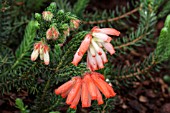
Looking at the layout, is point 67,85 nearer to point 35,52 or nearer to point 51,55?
point 35,52

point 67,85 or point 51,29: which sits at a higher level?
point 51,29

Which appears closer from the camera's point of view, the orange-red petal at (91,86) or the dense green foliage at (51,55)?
the orange-red petal at (91,86)

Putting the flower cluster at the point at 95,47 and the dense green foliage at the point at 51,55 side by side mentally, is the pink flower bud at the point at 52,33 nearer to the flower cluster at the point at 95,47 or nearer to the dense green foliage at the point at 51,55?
the dense green foliage at the point at 51,55

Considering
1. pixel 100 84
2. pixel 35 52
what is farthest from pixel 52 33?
pixel 100 84

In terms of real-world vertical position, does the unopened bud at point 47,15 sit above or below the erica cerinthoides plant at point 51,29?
above

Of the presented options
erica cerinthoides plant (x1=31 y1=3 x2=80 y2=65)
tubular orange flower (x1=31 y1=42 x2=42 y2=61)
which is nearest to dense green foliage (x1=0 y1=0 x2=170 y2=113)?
erica cerinthoides plant (x1=31 y1=3 x2=80 y2=65)

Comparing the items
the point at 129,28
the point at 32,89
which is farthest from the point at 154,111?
the point at 32,89

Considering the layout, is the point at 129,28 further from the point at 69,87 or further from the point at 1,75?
the point at 69,87

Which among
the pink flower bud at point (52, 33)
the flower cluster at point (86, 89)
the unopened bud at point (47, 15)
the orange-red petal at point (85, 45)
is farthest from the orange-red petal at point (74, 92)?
the unopened bud at point (47, 15)

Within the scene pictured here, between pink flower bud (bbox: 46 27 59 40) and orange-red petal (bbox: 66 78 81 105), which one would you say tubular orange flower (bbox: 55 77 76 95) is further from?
pink flower bud (bbox: 46 27 59 40)

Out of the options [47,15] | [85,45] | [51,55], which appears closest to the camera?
[85,45]
